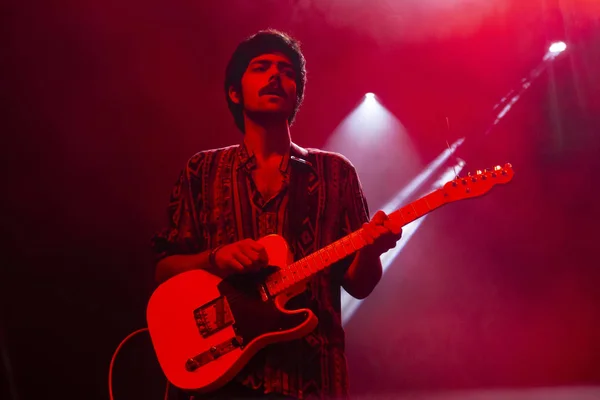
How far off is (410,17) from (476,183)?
1294 mm

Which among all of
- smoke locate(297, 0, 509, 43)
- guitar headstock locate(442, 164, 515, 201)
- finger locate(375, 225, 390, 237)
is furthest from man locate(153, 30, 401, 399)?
smoke locate(297, 0, 509, 43)

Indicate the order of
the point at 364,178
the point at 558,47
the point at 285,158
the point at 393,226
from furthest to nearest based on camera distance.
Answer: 1. the point at 558,47
2. the point at 364,178
3. the point at 285,158
4. the point at 393,226

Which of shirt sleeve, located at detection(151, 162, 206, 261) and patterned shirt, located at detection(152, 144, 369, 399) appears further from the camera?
shirt sleeve, located at detection(151, 162, 206, 261)

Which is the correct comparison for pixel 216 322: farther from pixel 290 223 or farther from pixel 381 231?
pixel 381 231

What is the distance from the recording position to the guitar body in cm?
167

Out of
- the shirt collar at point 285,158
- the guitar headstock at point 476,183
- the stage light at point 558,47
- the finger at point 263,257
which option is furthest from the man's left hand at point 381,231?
the stage light at point 558,47

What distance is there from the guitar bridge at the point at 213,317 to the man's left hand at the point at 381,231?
1.71ft

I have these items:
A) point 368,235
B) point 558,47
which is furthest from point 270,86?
point 558,47

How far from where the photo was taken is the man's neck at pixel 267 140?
6.85 feet

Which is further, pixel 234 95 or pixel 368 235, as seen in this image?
pixel 234 95

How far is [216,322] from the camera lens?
1736 mm

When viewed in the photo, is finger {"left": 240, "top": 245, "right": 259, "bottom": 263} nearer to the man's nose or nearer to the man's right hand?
the man's right hand

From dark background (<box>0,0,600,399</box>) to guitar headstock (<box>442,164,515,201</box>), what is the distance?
2.63ft

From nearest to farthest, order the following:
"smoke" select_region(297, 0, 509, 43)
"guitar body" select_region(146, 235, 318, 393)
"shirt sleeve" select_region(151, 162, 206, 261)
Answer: "guitar body" select_region(146, 235, 318, 393), "shirt sleeve" select_region(151, 162, 206, 261), "smoke" select_region(297, 0, 509, 43)
